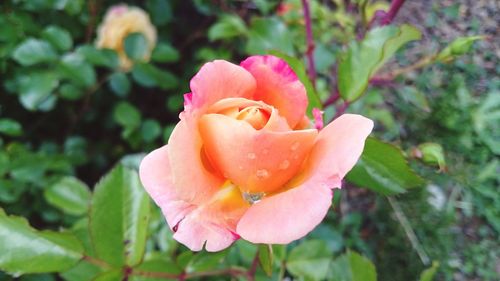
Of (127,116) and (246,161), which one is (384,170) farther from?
(127,116)

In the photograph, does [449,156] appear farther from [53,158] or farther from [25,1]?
[25,1]

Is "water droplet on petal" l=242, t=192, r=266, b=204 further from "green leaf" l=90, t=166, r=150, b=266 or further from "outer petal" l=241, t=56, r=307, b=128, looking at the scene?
"green leaf" l=90, t=166, r=150, b=266

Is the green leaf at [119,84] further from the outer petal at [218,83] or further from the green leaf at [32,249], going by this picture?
the outer petal at [218,83]

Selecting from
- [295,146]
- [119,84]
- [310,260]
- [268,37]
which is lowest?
[310,260]

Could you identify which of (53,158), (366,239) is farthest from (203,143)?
(53,158)

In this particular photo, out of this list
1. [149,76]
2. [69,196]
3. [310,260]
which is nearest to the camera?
[310,260]

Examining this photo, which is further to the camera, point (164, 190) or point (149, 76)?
point (149, 76)

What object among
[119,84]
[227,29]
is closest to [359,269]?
[227,29]
